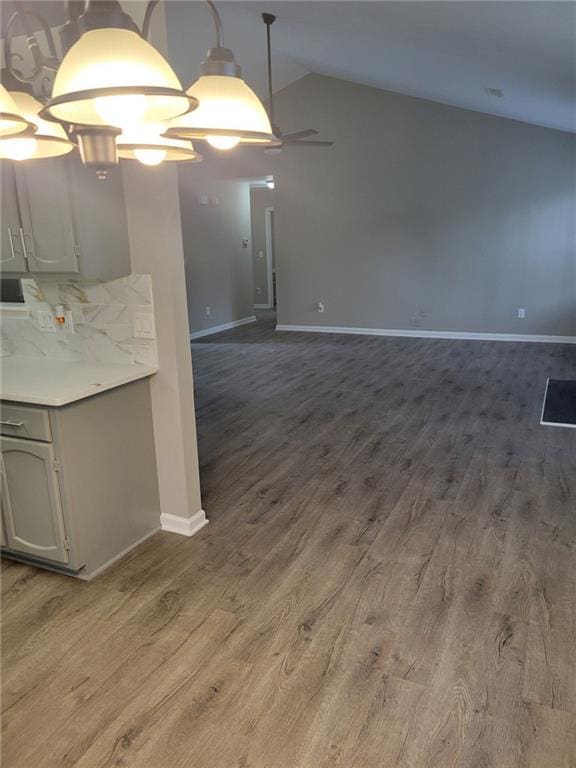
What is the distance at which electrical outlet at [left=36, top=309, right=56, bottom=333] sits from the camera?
9.28ft

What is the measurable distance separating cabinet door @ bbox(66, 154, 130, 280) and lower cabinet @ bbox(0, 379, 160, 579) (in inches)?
21.9

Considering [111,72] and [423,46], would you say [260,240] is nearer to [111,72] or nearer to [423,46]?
[423,46]

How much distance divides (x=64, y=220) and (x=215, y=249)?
6529 millimetres

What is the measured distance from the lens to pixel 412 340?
26.1ft

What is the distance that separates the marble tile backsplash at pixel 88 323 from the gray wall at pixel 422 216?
6141 millimetres

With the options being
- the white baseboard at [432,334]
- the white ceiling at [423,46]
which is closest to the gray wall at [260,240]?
the white baseboard at [432,334]

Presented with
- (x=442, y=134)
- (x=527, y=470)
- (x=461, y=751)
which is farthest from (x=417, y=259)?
(x=461, y=751)

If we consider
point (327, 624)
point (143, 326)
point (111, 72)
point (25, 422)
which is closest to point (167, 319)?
point (143, 326)

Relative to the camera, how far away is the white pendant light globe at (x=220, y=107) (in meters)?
1.30

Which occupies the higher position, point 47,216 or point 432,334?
point 47,216

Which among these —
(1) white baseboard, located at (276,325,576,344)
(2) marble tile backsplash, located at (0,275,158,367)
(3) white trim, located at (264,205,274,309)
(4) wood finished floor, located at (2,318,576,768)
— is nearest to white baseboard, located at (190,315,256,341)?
(1) white baseboard, located at (276,325,576,344)

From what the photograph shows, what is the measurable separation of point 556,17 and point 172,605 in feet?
10.8

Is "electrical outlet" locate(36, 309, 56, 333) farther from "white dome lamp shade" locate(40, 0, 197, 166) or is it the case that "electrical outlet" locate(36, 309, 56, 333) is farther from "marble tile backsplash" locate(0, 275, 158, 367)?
"white dome lamp shade" locate(40, 0, 197, 166)

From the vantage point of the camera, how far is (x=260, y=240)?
37.9 ft
